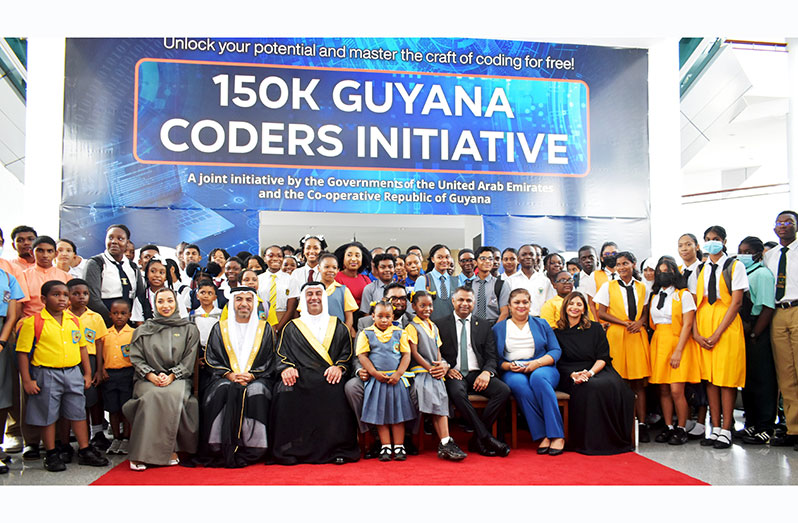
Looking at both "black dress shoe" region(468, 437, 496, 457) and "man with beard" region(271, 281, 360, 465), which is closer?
"man with beard" region(271, 281, 360, 465)

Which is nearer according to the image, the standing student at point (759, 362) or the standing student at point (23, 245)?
the standing student at point (23, 245)

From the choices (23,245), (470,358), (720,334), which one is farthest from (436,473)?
(23,245)

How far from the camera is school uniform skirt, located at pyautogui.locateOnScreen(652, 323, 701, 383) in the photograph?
4961 millimetres

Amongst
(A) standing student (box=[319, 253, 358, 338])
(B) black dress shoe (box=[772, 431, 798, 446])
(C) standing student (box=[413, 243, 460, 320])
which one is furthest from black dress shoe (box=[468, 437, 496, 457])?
(B) black dress shoe (box=[772, 431, 798, 446])

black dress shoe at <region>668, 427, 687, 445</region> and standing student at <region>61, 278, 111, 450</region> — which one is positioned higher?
standing student at <region>61, 278, 111, 450</region>

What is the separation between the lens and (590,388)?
4.68m

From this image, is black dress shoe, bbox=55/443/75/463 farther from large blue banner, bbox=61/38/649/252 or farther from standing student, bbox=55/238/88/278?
large blue banner, bbox=61/38/649/252

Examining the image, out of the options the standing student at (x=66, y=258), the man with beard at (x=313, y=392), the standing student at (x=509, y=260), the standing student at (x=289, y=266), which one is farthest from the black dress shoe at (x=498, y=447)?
the standing student at (x=66, y=258)

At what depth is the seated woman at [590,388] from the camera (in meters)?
4.61

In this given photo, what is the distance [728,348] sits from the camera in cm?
484

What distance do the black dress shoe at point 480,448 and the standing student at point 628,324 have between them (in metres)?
1.46

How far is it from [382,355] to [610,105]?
17.4 feet

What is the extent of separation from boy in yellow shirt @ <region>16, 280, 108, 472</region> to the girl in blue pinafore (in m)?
1.83

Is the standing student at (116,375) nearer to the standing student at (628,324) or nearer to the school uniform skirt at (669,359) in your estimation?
the standing student at (628,324)
